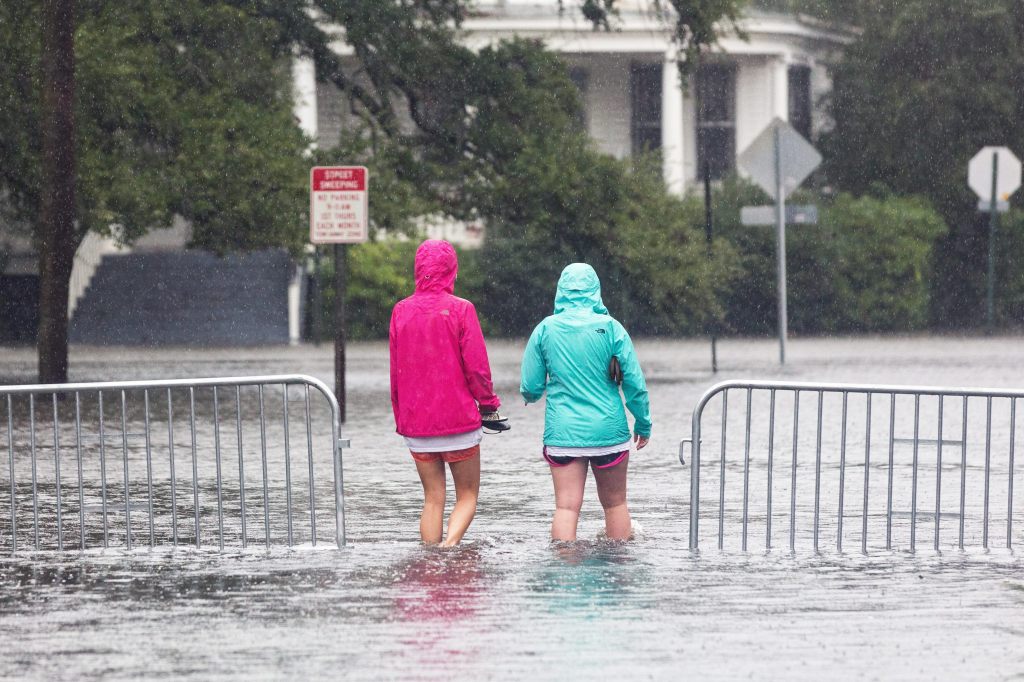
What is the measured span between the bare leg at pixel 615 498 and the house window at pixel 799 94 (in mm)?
41376

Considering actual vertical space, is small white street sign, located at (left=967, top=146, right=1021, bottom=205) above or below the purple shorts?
above

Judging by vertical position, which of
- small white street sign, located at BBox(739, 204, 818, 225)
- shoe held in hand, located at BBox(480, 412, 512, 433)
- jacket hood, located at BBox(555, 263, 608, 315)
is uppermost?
jacket hood, located at BBox(555, 263, 608, 315)

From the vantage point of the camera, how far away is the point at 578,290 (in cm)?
955

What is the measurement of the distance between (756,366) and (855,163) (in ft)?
59.0

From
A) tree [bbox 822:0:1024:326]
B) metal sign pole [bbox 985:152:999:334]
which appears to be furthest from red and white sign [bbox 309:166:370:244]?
tree [bbox 822:0:1024:326]

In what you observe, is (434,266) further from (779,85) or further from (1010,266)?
(779,85)

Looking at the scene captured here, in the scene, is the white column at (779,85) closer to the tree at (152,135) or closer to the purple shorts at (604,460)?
the tree at (152,135)

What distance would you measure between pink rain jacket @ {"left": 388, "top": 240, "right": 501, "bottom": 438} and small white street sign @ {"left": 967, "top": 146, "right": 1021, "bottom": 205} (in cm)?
2888

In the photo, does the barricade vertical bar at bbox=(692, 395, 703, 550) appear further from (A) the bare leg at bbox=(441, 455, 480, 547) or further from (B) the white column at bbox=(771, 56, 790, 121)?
(B) the white column at bbox=(771, 56, 790, 121)

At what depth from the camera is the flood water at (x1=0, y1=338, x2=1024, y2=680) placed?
6922 mm

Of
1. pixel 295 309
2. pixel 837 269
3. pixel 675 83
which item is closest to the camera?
pixel 295 309

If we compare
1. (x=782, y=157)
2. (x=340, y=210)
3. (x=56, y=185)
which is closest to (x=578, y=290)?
(x=340, y=210)

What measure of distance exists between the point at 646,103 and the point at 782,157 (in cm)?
2355

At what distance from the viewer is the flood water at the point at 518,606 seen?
692 cm
